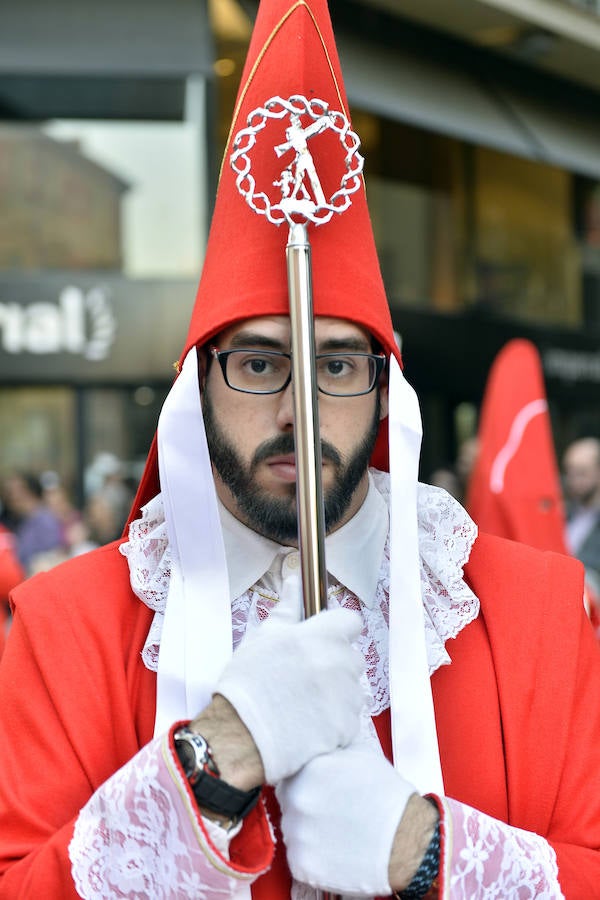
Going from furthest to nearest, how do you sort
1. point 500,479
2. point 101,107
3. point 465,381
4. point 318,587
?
point 465,381, point 101,107, point 500,479, point 318,587

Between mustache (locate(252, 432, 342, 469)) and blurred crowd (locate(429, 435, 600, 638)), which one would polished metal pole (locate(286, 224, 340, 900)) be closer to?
mustache (locate(252, 432, 342, 469))

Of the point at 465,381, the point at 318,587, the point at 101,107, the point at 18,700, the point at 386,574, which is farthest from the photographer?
the point at 465,381

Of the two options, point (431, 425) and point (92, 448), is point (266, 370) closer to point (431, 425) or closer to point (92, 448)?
point (92, 448)

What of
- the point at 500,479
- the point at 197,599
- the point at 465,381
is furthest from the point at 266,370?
the point at 465,381

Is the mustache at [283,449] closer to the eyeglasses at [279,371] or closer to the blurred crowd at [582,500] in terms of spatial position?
the eyeglasses at [279,371]

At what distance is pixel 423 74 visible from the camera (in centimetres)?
1047

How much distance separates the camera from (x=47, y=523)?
7.61 metres

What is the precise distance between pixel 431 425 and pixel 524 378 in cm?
733

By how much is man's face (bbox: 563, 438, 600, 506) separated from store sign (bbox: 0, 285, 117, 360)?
14.4 ft

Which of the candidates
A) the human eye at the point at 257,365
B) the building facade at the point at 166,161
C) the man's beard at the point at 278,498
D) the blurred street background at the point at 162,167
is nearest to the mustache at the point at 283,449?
the man's beard at the point at 278,498

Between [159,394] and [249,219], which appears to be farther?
[159,394]

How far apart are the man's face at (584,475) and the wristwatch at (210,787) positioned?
16.4 ft

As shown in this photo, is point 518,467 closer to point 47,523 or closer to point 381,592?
point 381,592

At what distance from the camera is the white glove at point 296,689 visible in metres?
1.64
